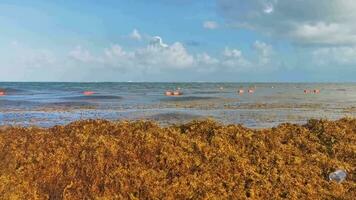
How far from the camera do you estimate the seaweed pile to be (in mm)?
6754

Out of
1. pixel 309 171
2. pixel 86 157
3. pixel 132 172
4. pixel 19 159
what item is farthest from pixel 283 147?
pixel 19 159

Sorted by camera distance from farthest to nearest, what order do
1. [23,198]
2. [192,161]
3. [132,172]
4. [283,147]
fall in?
[283,147]
[192,161]
[132,172]
[23,198]

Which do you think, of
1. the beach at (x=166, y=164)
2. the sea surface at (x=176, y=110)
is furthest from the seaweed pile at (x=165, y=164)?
the sea surface at (x=176, y=110)

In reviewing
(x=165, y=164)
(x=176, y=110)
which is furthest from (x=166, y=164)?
(x=176, y=110)

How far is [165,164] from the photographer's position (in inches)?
287

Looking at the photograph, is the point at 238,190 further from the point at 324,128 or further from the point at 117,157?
the point at 324,128

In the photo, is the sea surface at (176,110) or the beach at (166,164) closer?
the beach at (166,164)

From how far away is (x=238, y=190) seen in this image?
696cm

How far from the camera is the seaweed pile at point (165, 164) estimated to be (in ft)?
22.2

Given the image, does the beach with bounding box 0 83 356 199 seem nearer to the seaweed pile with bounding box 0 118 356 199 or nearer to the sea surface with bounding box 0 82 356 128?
the seaweed pile with bounding box 0 118 356 199

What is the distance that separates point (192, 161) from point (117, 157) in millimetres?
1266

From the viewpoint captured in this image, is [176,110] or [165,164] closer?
[165,164]

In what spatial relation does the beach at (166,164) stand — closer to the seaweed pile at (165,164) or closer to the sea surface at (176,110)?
the seaweed pile at (165,164)

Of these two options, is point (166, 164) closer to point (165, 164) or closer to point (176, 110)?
point (165, 164)
